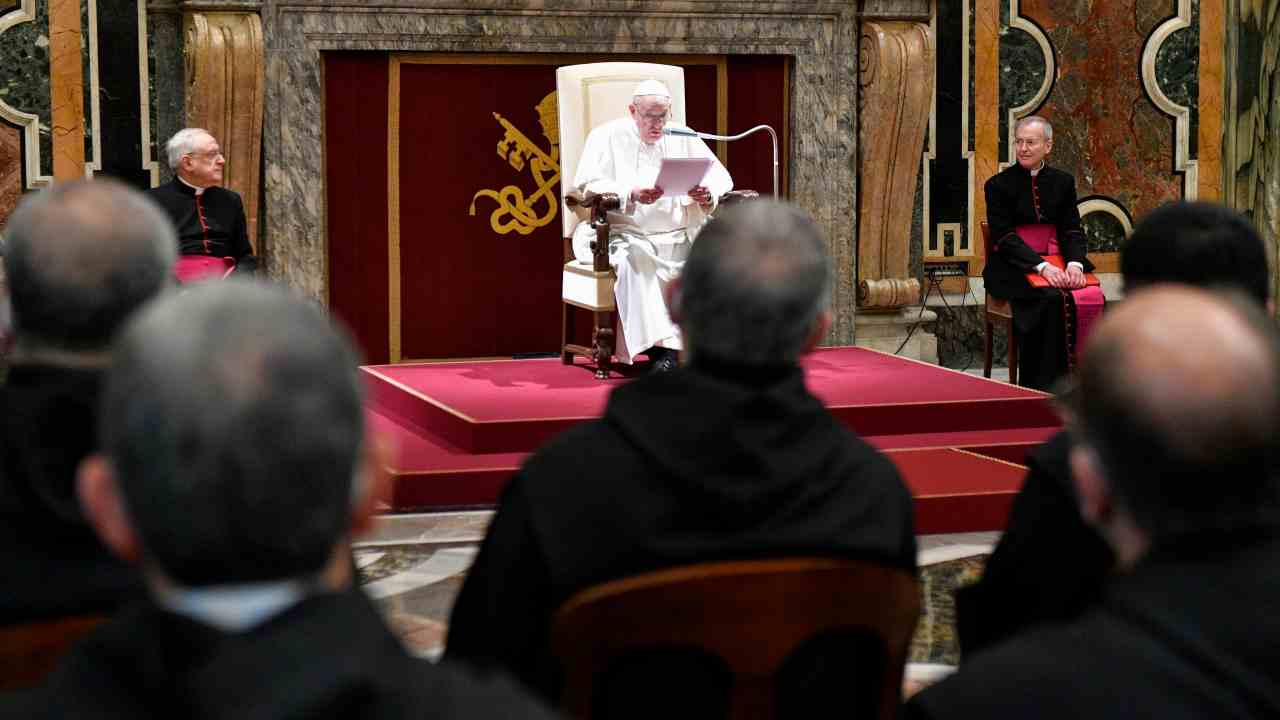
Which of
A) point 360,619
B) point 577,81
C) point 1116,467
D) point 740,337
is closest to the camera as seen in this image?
point 360,619

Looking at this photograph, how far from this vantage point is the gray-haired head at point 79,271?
200 cm

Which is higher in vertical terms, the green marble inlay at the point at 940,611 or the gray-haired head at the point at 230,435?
the gray-haired head at the point at 230,435

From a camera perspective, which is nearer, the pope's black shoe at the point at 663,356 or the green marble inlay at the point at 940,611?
the green marble inlay at the point at 940,611

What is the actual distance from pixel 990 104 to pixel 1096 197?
0.77m

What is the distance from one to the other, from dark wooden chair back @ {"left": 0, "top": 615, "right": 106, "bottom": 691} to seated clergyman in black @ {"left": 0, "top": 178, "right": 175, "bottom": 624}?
24 centimetres

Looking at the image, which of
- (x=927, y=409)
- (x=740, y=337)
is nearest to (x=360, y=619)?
(x=740, y=337)

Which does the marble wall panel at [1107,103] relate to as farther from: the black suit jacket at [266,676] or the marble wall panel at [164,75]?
the black suit jacket at [266,676]

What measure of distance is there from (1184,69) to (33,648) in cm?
798

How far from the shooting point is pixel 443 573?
4.30m

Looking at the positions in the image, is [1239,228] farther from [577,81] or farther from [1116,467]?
[577,81]

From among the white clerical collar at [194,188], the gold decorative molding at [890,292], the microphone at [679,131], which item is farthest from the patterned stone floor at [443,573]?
the gold decorative molding at [890,292]

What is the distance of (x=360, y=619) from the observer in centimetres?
109

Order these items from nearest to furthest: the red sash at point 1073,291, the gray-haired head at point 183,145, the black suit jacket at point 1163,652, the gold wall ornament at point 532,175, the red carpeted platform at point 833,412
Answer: the black suit jacket at point 1163,652 < the red carpeted platform at point 833,412 < the gray-haired head at point 183,145 < the red sash at point 1073,291 < the gold wall ornament at point 532,175

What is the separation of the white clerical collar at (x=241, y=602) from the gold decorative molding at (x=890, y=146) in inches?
287
